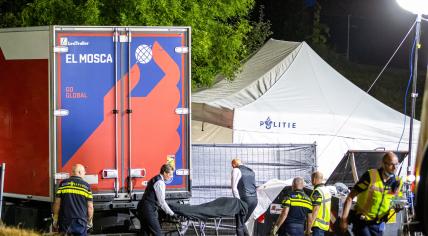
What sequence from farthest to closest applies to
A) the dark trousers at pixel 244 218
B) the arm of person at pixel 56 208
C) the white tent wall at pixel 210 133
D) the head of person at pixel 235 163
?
the white tent wall at pixel 210 133
the head of person at pixel 235 163
the dark trousers at pixel 244 218
the arm of person at pixel 56 208

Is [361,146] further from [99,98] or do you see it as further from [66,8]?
[99,98]

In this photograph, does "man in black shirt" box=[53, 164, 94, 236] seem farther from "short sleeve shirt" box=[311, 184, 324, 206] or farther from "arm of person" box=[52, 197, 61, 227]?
"short sleeve shirt" box=[311, 184, 324, 206]

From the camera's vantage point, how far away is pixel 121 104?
41.6 ft

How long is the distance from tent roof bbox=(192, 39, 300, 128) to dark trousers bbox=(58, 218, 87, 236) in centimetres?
738

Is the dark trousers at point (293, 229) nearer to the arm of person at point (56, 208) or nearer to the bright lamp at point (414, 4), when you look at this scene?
the arm of person at point (56, 208)

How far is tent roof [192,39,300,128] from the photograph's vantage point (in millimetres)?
19281

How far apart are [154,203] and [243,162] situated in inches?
197

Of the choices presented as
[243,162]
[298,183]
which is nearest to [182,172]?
[298,183]

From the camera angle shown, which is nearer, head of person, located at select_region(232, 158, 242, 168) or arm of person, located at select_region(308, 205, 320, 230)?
arm of person, located at select_region(308, 205, 320, 230)

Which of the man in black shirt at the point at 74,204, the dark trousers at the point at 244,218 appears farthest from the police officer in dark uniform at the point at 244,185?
the man in black shirt at the point at 74,204

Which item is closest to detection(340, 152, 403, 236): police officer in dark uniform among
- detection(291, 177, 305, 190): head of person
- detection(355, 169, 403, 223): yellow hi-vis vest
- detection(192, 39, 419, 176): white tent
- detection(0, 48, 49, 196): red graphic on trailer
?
detection(355, 169, 403, 223): yellow hi-vis vest

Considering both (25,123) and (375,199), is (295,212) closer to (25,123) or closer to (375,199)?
(375,199)

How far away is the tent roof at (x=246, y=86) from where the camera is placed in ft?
63.3

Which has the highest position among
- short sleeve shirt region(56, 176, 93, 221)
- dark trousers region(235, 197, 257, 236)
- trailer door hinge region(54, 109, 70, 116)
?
trailer door hinge region(54, 109, 70, 116)
